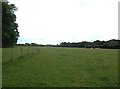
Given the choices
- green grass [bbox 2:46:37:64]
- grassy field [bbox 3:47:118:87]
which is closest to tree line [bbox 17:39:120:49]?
green grass [bbox 2:46:37:64]

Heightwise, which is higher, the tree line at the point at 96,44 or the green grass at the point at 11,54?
the tree line at the point at 96,44

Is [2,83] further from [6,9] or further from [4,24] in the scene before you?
[6,9]

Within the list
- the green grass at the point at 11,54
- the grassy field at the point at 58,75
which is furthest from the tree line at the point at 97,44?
the grassy field at the point at 58,75

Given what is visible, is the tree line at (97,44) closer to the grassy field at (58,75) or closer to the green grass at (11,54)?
the green grass at (11,54)

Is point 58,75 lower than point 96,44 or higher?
lower

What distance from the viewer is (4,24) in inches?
1342

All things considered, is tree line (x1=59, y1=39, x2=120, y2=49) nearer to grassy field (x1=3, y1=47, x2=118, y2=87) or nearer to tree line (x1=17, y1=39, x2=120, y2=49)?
tree line (x1=17, y1=39, x2=120, y2=49)

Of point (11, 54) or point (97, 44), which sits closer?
point (11, 54)

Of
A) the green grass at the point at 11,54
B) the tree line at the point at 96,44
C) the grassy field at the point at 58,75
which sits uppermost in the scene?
the tree line at the point at 96,44

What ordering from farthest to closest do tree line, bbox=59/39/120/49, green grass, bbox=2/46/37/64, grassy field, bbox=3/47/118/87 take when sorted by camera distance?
tree line, bbox=59/39/120/49, green grass, bbox=2/46/37/64, grassy field, bbox=3/47/118/87

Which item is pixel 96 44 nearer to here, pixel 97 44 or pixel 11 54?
pixel 97 44

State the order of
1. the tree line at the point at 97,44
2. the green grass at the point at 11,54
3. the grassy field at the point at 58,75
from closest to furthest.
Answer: the grassy field at the point at 58,75
the green grass at the point at 11,54
the tree line at the point at 97,44

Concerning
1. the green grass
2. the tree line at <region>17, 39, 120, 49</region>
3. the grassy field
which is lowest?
the grassy field

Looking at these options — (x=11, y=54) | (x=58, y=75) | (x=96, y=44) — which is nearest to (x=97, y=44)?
(x=96, y=44)
